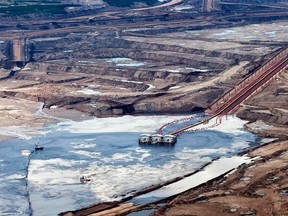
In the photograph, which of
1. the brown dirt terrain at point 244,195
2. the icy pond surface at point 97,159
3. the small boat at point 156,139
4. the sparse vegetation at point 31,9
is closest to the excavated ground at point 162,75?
the brown dirt terrain at point 244,195

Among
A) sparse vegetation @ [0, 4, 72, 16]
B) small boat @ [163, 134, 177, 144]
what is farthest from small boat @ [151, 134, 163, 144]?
sparse vegetation @ [0, 4, 72, 16]

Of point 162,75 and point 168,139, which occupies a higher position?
point 168,139

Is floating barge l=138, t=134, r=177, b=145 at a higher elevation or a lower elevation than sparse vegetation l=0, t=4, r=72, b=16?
lower

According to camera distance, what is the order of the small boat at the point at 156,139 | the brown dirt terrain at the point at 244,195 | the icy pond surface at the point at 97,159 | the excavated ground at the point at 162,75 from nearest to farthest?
the brown dirt terrain at the point at 244,195 → the icy pond surface at the point at 97,159 → the excavated ground at the point at 162,75 → the small boat at the point at 156,139

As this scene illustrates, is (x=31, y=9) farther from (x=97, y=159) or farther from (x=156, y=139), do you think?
(x=97, y=159)

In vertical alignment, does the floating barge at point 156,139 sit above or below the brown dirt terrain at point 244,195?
below

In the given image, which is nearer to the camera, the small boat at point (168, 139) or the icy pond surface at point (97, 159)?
the icy pond surface at point (97, 159)

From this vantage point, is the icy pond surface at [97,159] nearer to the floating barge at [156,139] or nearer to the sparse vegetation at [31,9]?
the floating barge at [156,139]

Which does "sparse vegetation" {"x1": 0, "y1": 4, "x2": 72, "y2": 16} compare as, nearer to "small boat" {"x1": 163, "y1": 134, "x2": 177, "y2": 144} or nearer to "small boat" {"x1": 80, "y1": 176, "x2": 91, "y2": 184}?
"small boat" {"x1": 163, "y1": 134, "x2": 177, "y2": 144}

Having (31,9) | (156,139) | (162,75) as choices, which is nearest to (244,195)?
(156,139)
